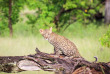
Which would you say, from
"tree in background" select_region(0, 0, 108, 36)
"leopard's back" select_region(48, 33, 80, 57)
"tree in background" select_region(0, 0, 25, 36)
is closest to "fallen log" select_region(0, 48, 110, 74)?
"leopard's back" select_region(48, 33, 80, 57)

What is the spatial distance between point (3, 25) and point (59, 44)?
1073 cm

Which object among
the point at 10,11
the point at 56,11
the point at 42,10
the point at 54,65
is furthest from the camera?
the point at 56,11

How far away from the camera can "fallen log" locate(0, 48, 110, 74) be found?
5.83 m

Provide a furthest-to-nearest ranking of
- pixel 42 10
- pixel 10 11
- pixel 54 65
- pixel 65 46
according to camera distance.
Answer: pixel 42 10
pixel 10 11
pixel 65 46
pixel 54 65

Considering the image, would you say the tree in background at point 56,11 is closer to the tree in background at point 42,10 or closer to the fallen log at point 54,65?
the tree in background at point 42,10

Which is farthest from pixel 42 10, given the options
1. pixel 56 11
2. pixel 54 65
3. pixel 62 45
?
pixel 54 65

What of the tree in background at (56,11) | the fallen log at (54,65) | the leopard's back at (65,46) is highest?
the tree in background at (56,11)

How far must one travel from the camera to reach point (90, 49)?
1133 centimetres

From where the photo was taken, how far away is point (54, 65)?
6.07 m

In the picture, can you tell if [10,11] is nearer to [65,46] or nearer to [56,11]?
[56,11]

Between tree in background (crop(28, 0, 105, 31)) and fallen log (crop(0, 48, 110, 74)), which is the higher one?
tree in background (crop(28, 0, 105, 31))

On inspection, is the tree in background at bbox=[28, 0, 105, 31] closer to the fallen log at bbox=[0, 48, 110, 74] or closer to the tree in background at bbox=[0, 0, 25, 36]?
the tree in background at bbox=[0, 0, 25, 36]

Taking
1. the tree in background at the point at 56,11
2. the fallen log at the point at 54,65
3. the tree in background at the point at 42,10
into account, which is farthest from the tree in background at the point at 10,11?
the fallen log at the point at 54,65

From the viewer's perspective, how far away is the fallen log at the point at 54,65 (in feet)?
19.1
